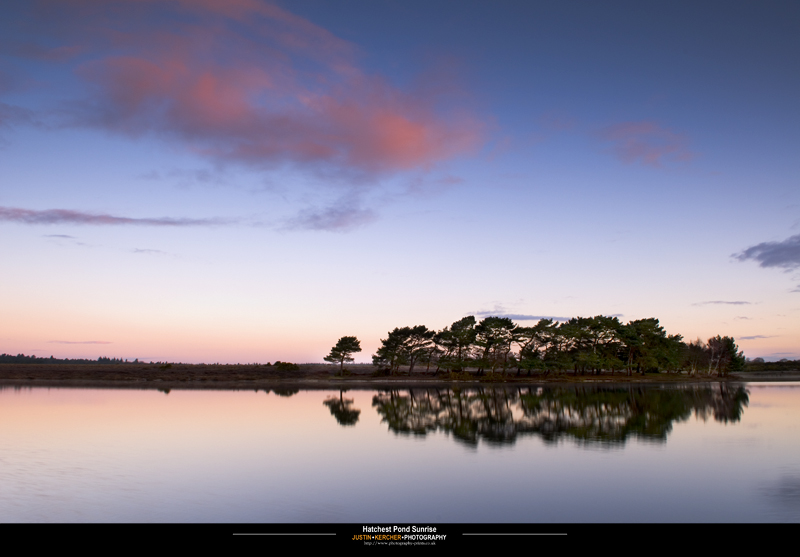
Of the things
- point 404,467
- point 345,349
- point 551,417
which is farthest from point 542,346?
point 404,467

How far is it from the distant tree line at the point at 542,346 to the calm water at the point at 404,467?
5026 cm

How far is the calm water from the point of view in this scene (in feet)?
47.8

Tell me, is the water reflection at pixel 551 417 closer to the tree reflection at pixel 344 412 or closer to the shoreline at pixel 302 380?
the tree reflection at pixel 344 412

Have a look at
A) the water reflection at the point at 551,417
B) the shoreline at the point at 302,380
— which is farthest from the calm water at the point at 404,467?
the shoreline at the point at 302,380

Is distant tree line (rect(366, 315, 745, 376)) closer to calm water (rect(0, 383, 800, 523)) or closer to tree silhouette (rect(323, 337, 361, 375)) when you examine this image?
tree silhouette (rect(323, 337, 361, 375))

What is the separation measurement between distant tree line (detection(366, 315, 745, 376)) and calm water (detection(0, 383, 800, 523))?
50262 mm

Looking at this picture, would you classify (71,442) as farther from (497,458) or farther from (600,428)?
(600,428)

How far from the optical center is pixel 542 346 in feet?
297

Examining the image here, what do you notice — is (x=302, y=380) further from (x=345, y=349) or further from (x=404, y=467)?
(x=404, y=467)

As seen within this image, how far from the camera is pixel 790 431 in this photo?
96.8 feet
